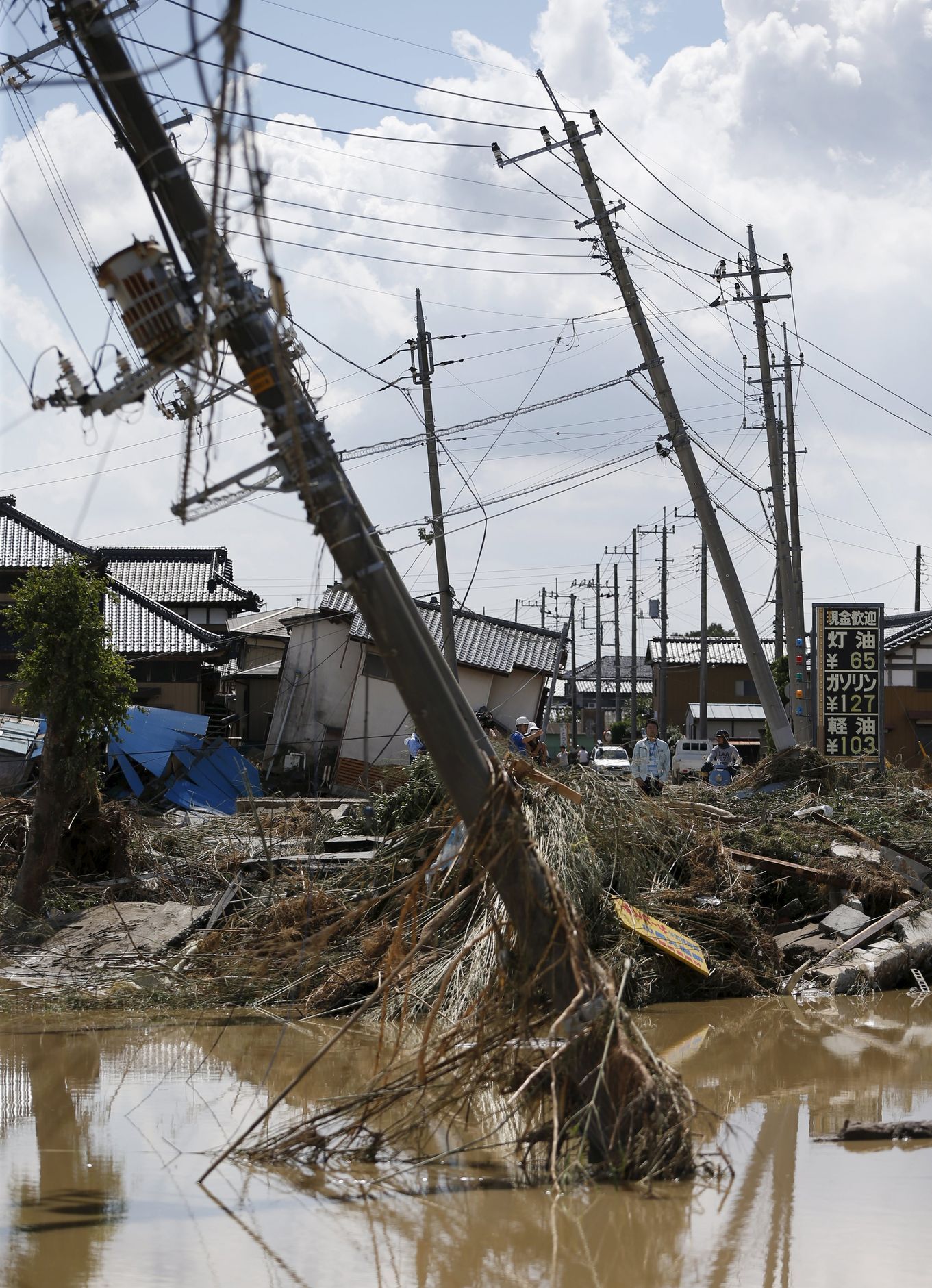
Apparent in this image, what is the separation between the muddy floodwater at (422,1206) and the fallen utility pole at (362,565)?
2.34 ft

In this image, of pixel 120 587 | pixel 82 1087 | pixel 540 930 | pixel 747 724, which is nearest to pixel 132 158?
pixel 540 930

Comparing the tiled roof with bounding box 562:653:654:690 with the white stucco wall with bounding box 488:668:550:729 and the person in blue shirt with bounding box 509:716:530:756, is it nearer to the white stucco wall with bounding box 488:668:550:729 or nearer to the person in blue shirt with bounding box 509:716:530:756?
the white stucco wall with bounding box 488:668:550:729

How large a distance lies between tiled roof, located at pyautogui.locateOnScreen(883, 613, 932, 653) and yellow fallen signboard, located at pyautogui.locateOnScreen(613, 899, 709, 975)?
85.7 feet

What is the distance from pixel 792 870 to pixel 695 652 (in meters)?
55.0

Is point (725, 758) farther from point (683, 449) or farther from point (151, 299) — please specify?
point (151, 299)

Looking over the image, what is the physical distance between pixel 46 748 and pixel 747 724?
46264 mm

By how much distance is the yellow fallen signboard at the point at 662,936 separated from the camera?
10625 millimetres

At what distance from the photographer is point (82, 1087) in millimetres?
8273

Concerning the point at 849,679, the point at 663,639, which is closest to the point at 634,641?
the point at 663,639

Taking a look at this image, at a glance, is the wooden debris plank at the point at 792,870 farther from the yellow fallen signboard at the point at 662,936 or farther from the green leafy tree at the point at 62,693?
the green leafy tree at the point at 62,693

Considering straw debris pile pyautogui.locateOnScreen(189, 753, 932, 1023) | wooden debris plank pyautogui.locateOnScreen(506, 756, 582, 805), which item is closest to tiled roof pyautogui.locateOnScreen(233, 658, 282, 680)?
straw debris pile pyautogui.locateOnScreen(189, 753, 932, 1023)

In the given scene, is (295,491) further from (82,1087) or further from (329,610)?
(329,610)

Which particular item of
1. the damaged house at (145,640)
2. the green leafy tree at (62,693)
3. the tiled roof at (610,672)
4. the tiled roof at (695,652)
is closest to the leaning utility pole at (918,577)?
the tiled roof at (695,652)

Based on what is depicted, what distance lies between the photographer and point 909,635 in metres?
35.3
